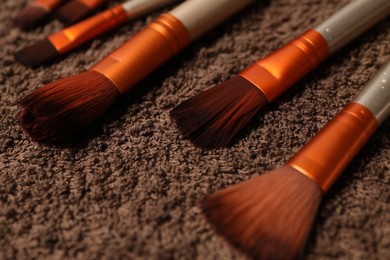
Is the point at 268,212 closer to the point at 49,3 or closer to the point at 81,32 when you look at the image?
the point at 81,32

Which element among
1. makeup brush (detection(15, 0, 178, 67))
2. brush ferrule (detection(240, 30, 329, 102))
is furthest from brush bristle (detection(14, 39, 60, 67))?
brush ferrule (detection(240, 30, 329, 102))

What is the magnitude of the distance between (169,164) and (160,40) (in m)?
0.21

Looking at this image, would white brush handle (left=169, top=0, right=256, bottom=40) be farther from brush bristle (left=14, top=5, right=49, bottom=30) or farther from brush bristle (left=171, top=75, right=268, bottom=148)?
brush bristle (left=14, top=5, right=49, bottom=30)

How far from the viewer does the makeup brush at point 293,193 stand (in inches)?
21.9

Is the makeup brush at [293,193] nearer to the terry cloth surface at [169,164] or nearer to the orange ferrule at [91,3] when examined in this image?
the terry cloth surface at [169,164]

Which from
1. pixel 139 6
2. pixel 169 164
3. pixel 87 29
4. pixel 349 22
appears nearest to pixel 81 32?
pixel 87 29

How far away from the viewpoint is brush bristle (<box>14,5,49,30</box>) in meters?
0.85

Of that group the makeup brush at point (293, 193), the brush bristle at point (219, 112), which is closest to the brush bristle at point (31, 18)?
the brush bristle at point (219, 112)

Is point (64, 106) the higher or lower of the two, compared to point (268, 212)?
higher

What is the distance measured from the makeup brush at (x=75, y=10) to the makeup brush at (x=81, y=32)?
1.2 inches

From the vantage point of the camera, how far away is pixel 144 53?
0.74 m

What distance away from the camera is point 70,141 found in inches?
27.0

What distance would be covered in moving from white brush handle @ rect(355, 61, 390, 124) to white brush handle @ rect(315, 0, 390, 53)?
0.11m

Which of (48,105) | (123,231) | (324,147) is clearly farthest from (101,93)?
(324,147)
